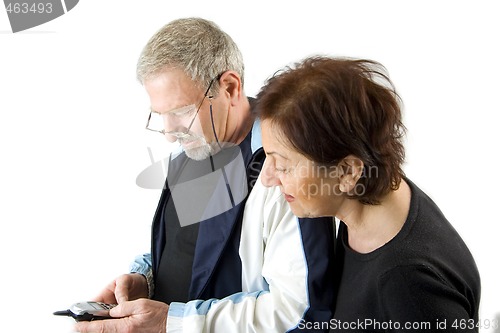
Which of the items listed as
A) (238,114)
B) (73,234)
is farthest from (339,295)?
(73,234)

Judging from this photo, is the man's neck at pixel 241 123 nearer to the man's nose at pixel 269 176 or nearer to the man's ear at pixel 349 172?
the man's nose at pixel 269 176

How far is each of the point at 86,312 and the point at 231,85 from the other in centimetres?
71

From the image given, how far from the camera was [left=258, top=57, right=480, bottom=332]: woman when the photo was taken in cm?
115

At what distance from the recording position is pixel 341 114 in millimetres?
1194

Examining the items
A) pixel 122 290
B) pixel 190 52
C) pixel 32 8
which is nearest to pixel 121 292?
pixel 122 290

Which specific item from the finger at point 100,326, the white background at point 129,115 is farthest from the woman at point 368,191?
the white background at point 129,115

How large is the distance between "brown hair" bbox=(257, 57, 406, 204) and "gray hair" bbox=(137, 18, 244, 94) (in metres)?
0.35

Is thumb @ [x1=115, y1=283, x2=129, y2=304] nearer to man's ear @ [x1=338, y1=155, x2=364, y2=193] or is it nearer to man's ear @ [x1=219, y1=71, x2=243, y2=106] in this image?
man's ear @ [x1=219, y1=71, x2=243, y2=106]

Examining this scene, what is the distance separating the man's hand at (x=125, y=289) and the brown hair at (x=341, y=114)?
0.77 m

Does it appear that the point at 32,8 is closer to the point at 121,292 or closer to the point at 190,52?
the point at 190,52

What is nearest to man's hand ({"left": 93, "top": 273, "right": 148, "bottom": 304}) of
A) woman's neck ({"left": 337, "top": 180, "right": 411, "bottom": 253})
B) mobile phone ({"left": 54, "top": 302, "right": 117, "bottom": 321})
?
mobile phone ({"left": 54, "top": 302, "right": 117, "bottom": 321})

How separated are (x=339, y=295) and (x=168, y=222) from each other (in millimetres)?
638

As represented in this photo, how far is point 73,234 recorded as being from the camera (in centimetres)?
256

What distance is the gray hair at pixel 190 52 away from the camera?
1.57 meters
